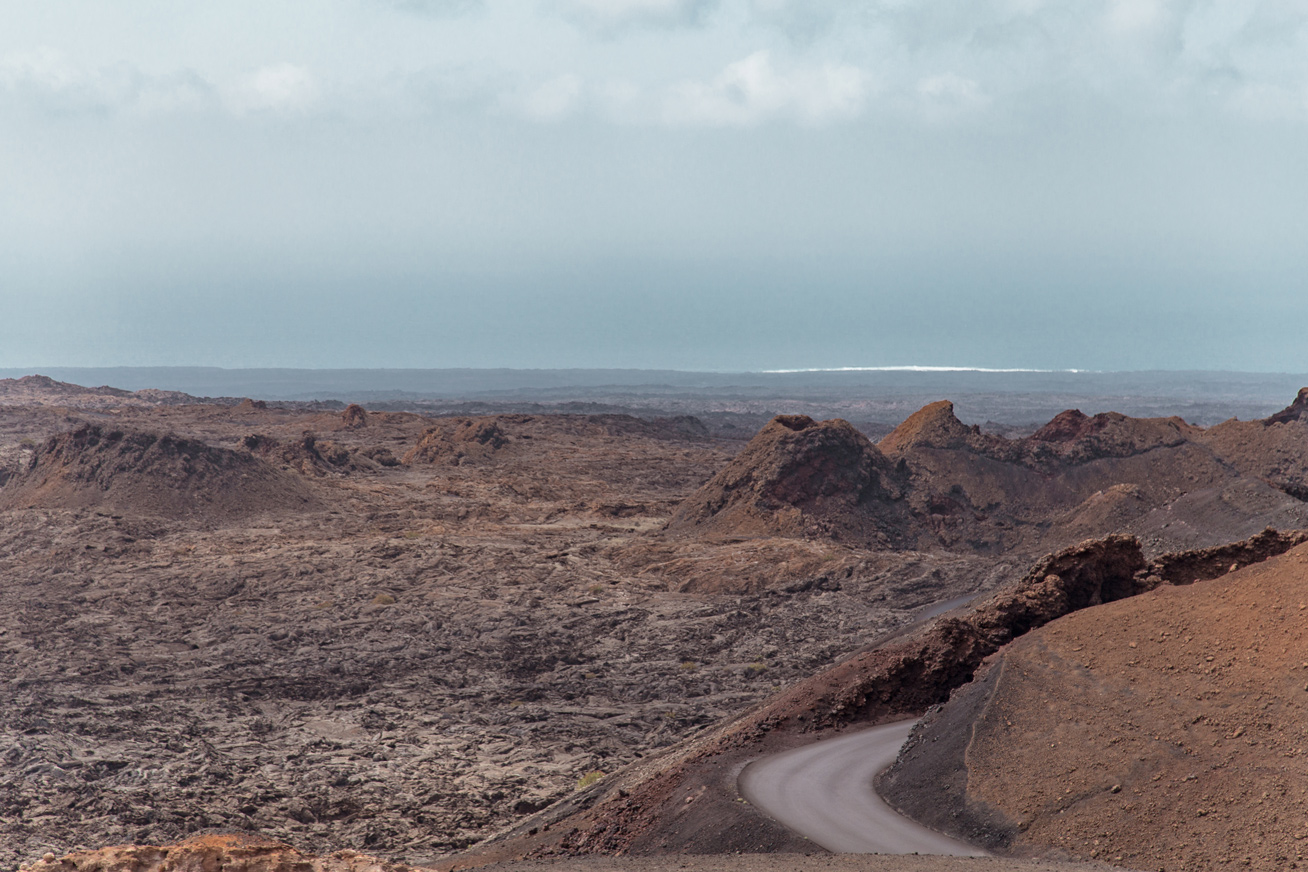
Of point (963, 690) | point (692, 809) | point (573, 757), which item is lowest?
point (573, 757)

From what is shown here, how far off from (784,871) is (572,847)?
4.38 metres

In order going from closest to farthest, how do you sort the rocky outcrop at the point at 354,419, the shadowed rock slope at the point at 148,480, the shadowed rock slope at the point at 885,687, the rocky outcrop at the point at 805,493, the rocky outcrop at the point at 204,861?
the rocky outcrop at the point at 204,861 → the shadowed rock slope at the point at 885,687 → the rocky outcrop at the point at 805,493 → the shadowed rock slope at the point at 148,480 → the rocky outcrop at the point at 354,419

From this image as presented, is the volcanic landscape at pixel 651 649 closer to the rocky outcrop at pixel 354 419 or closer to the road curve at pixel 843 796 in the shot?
the road curve at pixel 843 796

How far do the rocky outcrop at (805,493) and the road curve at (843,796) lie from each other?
25.1 metres

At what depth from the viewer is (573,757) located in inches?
846

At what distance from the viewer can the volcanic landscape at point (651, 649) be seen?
1410 centimetres

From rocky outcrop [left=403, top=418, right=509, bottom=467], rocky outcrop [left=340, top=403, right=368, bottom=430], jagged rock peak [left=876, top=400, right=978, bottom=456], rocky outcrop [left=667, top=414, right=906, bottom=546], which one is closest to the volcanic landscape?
rocky outcrop [left=667, top=414, right=906, bottom=546]

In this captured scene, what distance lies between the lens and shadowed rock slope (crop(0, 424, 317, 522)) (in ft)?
158

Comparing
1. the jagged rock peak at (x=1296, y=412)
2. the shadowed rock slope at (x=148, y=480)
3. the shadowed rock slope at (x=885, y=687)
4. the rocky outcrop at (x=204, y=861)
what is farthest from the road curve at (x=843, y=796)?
the jagged rock peak at (x=1296, y=412)

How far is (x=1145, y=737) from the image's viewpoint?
14031 millimetres

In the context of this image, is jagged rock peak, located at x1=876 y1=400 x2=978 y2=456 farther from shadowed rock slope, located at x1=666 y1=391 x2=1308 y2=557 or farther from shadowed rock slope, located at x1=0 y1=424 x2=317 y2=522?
shadowed rock slope, located at x1=0 y1=424 x2=317 y2=522

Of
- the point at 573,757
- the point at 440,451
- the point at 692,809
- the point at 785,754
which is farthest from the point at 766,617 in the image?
the point at 440,451

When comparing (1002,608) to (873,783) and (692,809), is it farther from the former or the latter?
(692,809)

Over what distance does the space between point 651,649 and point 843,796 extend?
557 inches
